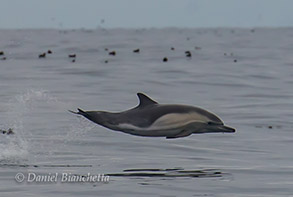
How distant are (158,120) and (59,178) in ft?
9.63

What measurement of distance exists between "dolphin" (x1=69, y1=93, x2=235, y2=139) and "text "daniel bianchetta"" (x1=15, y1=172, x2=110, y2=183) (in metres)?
2.21

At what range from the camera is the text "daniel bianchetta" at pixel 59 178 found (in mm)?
16469

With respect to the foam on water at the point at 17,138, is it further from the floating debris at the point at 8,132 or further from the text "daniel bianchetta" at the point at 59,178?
the text "daniel bianchetta" at the point at 59,178

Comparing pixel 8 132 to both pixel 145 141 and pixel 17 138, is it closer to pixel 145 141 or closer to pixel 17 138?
pixel 17 138

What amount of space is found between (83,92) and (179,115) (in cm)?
1963

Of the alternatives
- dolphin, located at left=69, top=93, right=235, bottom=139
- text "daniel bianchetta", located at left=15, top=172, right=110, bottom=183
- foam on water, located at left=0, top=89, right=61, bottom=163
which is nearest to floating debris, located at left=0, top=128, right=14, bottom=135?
foam on water, located at left=0, top=89, right=61, bottom=163

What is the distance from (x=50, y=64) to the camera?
51375 millimetres

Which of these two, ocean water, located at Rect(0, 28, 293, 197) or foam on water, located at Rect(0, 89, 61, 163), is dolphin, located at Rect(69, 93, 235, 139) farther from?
foam on water, located at Rect(0, 89, 61, 163)

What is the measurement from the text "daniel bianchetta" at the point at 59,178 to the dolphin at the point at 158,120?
2213 mm

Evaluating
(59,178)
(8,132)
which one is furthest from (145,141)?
(59,178)

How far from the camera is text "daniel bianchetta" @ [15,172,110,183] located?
54.0 feet

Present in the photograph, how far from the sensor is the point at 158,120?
1462 cm

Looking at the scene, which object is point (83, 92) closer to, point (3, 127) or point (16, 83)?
point (16, 83)

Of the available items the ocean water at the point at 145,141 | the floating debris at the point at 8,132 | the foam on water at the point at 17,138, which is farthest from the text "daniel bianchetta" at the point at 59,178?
the floating debris at the point at 8,132
